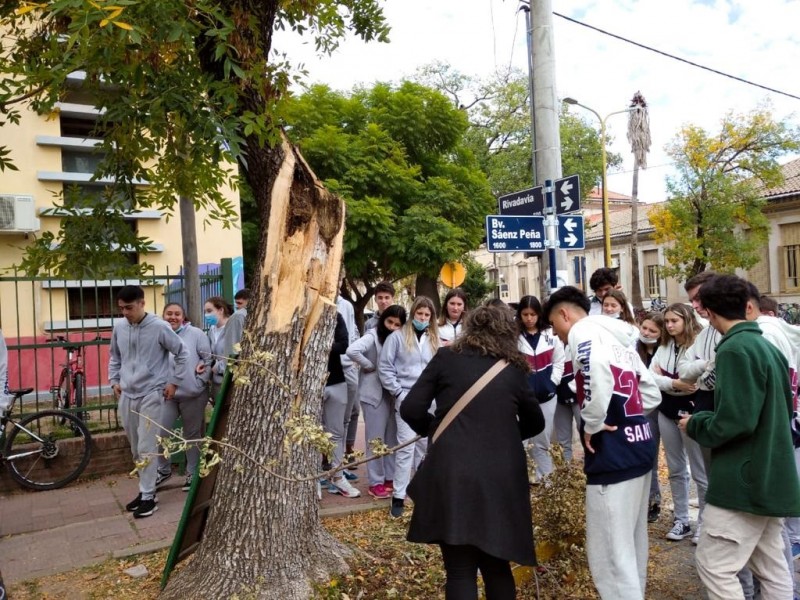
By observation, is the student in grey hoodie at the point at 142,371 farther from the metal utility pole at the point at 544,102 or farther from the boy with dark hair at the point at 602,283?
the metal utility pole at the point at 544,102

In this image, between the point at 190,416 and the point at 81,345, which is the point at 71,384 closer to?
the point at 81,345

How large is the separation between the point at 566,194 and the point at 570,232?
19.4 inches

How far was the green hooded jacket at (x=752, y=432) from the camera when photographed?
9.41 ft

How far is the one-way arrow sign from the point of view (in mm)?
6418

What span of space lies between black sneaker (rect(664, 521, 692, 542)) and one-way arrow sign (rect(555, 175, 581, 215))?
309 cm

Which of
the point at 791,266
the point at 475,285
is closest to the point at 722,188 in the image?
the point at 791,266

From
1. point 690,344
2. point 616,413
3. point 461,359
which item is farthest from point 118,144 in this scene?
point 690,344

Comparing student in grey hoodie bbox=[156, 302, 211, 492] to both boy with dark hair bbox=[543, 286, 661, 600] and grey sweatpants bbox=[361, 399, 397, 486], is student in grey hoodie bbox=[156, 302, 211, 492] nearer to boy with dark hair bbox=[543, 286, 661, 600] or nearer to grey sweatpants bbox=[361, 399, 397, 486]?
grey sweatpants bbox=[361, 399, 397, 486]

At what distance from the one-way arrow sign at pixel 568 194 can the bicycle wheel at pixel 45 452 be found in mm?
5578

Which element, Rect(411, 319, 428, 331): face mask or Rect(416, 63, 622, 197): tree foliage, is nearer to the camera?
Rect(411, 319, 428, 331): face mask

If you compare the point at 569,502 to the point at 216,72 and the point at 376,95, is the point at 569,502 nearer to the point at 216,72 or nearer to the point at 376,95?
the point at 216,72

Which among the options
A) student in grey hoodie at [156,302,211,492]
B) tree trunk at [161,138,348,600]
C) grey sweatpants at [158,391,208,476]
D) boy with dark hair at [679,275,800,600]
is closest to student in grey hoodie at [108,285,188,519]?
student in grey hoodie at [156,302,211,492]

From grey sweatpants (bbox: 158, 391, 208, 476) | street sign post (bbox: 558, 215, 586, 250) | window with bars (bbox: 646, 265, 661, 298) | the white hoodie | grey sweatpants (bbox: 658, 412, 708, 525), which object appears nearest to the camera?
the white hoodie

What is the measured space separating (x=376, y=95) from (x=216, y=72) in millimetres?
16561
